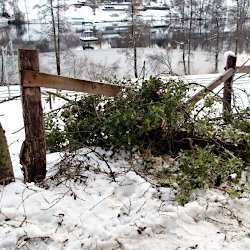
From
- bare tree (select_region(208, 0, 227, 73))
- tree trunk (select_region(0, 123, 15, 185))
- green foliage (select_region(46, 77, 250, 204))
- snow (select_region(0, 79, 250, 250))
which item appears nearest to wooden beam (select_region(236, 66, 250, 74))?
green foliage (select_region(46, 77, 250, 204))

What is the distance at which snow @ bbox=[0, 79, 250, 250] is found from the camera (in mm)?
2201

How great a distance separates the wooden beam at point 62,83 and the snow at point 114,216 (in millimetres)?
715

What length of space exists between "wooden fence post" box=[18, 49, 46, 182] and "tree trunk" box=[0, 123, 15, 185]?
0.11 m

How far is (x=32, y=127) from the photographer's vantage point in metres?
2.68

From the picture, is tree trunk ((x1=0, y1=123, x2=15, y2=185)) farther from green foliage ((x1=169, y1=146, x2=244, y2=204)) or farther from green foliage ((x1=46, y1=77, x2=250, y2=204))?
green foliage ((x1=169, y1=146, x2=244, y2=204))

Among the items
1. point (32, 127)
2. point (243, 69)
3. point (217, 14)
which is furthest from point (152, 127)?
point (217, 14)

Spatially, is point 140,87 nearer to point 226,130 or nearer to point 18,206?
point 226,130

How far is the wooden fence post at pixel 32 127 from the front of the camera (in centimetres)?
254

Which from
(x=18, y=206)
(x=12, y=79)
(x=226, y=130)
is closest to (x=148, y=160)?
(x=226, y=130)

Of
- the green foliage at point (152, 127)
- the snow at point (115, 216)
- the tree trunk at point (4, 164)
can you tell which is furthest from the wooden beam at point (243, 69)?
the tree trunk at point (4, 164)

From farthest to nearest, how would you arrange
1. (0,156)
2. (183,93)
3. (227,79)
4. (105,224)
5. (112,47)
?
(112,47)
(227,79)
(183,93)
(0,156)
(105,224)

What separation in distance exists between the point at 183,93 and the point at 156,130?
1.58 ft

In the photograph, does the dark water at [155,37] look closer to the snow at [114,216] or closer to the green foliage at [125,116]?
the green foliage at [125,116]

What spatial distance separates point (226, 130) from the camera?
319 cm
